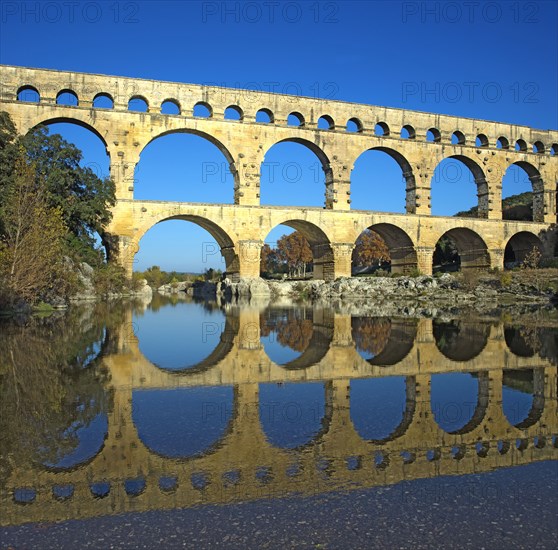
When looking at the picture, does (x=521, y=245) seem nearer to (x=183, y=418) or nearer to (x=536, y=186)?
(x=536, y=186)

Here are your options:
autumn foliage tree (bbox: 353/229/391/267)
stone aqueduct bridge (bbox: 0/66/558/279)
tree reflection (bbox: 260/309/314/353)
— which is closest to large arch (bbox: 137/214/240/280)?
stone aqueduct bridge (bbox: 0/66/558/279)

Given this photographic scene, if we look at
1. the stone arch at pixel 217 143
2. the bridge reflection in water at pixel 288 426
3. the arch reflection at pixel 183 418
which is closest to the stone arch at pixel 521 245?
the stone arch at pixel 217 143

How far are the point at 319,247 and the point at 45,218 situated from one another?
61.9 ft

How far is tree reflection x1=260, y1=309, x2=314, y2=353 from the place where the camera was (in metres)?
10.5

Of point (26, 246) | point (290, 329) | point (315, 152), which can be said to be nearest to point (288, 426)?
point (290, 329)

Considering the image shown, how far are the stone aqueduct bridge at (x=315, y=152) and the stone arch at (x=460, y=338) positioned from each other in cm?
1787

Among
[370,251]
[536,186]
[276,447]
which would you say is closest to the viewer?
[276,447]

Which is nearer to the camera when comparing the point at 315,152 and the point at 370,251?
the point at 315,152

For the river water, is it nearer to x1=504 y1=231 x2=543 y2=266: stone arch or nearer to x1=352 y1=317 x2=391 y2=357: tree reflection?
x1=352 y1=317 x2=391 y2=357: tree reflection

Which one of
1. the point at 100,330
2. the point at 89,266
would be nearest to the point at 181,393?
the point at 100,330

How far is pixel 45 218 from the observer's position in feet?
55.5

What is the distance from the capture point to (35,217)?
16.5 m

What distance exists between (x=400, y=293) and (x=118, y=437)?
2544cm

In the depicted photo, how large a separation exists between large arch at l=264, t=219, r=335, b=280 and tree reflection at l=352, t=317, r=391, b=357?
16039mm
